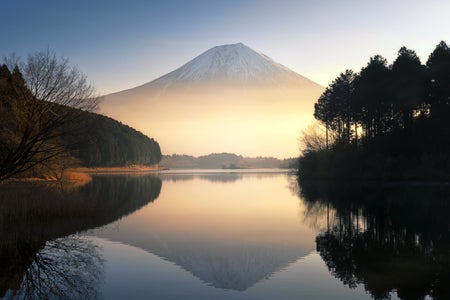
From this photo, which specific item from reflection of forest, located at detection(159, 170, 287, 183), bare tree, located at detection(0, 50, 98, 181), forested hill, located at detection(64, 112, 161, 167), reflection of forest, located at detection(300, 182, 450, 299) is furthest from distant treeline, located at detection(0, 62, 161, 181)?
forested hill, located at detection(64, 112, 161, 167)

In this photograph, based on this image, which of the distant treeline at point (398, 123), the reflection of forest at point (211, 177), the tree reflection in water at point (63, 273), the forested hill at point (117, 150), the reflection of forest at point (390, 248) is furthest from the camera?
the forested hill at point (117, 150)

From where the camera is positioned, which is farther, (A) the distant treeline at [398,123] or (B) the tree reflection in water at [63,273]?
(A) the distant treeline at [398,123]

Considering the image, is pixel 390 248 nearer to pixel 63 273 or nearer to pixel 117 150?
pixel 63 273

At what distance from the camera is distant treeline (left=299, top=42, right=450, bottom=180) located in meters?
50.6

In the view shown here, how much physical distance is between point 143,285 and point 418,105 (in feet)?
164

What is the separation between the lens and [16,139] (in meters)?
19.4

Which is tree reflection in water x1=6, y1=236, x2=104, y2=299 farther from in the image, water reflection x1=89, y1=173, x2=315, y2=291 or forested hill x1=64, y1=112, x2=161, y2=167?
forested hill x1=64, y1=112, x2=161, y2=167

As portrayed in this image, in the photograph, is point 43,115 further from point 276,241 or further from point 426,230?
point 426,230

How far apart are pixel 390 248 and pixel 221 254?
17.4ft

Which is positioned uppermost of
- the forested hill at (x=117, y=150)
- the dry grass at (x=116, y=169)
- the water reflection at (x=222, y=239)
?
the forested hill at (x=117, y=150)

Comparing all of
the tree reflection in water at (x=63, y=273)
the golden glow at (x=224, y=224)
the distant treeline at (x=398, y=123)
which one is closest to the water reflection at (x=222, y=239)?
the golden glow at (x=224, y=224)

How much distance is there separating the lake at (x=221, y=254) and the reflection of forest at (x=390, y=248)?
32 mm

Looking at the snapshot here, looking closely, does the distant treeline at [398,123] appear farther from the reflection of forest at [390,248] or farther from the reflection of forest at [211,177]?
the reflection of forest at [390,248]

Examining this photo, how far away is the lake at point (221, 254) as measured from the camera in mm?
9547
